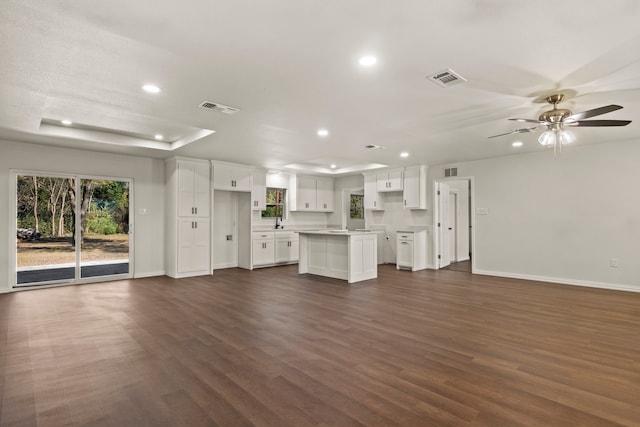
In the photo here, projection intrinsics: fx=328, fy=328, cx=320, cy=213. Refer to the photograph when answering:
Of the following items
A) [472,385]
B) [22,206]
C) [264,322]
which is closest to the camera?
[472,385]

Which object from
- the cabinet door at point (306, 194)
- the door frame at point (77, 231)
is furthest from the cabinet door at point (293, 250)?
the door frame at point (77, 231)

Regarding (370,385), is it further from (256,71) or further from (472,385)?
(256,71)

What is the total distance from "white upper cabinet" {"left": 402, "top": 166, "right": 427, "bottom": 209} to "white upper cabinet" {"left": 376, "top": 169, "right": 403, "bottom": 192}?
0.19 metres

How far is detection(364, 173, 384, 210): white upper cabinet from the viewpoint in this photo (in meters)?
8.80

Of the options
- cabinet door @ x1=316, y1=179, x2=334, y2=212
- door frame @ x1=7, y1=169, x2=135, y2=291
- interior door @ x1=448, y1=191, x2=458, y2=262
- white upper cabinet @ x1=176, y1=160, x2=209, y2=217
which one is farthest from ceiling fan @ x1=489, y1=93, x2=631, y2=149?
door frame @ x1=7, y1=169, x2=135, y2=291

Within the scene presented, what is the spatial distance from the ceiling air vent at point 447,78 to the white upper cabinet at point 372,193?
564cm

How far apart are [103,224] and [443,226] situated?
7.45 metres

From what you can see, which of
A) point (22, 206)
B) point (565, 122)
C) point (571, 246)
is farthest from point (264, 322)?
point (571, 246)

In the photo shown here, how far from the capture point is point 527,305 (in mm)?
4516

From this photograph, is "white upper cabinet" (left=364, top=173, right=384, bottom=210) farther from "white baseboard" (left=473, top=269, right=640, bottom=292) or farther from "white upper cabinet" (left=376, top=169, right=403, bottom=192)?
"white baseboard" (left=473, top=269, right=640, bottom=292)

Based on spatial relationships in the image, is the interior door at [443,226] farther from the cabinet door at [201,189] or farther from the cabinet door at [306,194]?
the cabinet door at [201,189]

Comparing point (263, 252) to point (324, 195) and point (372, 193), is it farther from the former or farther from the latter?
point (372, 193)

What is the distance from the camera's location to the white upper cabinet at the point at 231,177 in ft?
23.8

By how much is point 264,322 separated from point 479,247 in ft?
17.4
